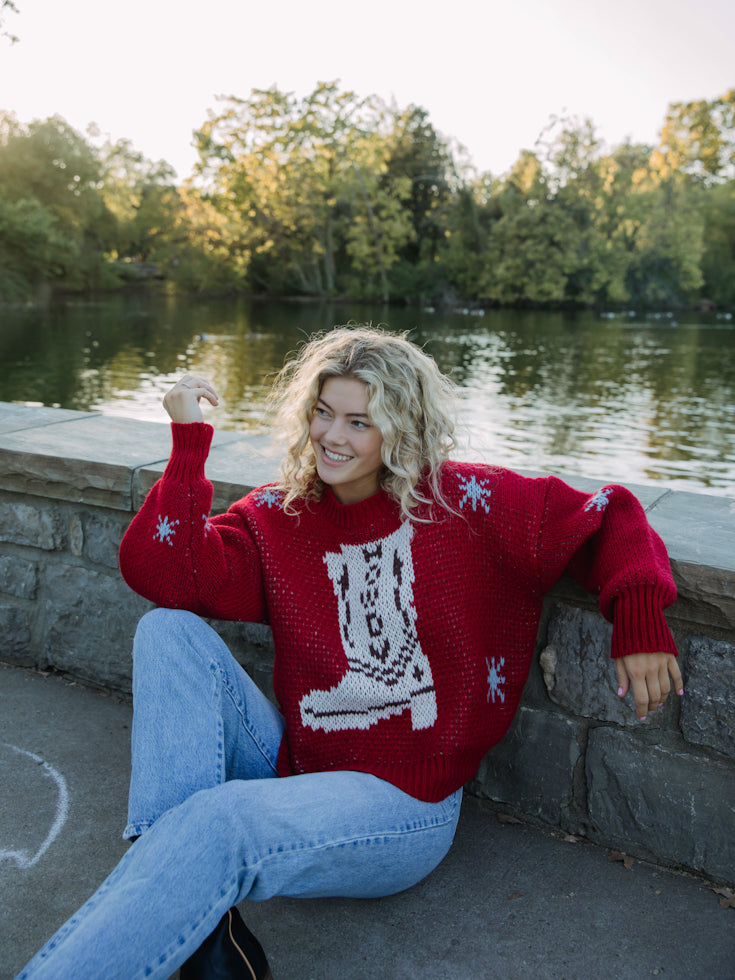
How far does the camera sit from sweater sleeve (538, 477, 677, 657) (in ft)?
5.70

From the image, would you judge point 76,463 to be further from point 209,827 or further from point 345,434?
point 209,827

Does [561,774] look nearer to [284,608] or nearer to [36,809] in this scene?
[284,608]

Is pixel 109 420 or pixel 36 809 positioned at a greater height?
pixel 109 420

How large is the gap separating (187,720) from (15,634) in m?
1.38

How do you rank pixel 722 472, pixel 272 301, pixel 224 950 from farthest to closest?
pixel 272 301 → pixel 722 472 → pixel 224 950

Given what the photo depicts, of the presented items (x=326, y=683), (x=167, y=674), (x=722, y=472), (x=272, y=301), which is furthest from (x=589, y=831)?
(x=272, y=301)

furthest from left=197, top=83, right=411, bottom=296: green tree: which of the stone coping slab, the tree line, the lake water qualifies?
the stone coping slab

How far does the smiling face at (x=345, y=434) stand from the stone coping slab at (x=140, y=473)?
497mm

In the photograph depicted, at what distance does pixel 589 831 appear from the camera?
7.02 feet

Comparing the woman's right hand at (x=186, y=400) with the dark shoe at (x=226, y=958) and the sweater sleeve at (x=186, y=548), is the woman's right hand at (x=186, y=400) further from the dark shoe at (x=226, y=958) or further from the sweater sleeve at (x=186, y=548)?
the dark shoe at (x=226, y=958)

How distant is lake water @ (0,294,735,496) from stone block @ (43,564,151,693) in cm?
116

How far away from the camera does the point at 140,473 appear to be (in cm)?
252

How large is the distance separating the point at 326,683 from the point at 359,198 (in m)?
42.9

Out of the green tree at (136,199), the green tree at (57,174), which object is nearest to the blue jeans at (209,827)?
the green tree at (57,174)
